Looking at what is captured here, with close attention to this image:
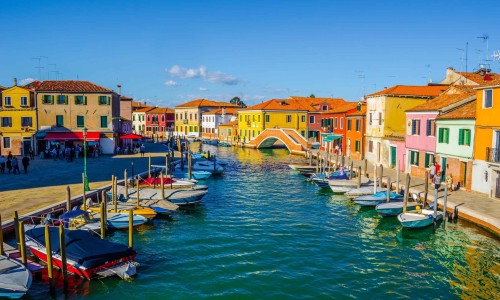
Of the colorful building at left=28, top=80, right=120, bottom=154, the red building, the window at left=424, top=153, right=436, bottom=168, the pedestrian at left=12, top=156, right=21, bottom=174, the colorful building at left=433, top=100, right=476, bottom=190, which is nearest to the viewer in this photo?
the colorful building at left=433, top=100, right=476, bottom=190

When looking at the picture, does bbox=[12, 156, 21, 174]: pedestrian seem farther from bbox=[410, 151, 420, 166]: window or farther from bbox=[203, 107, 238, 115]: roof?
bbox=[203, 107, 238, 115]: roof

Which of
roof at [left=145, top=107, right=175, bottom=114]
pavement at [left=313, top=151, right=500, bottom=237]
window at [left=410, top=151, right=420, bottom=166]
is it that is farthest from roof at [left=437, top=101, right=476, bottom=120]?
roof at [left=145, top=107, right=175, bottom=114]

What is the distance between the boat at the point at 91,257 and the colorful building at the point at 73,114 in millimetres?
31520

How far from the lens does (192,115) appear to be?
331 feet

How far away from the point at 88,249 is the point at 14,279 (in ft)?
8.13

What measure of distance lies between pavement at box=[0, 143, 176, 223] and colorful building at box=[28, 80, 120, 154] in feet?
11.5

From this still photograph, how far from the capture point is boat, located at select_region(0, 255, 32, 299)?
1256 centimetres

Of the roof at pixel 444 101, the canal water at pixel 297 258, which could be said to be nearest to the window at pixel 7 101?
the canal water at pixel 297 258

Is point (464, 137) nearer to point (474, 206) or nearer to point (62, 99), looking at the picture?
point (474, 206)

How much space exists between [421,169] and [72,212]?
23.9 m

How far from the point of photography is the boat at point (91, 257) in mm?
14453

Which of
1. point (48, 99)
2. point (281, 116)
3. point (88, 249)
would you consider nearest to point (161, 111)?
point (281, 116)

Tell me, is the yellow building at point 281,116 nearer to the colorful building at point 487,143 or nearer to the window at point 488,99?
the colorful building at point 487,143

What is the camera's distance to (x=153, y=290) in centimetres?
1423
